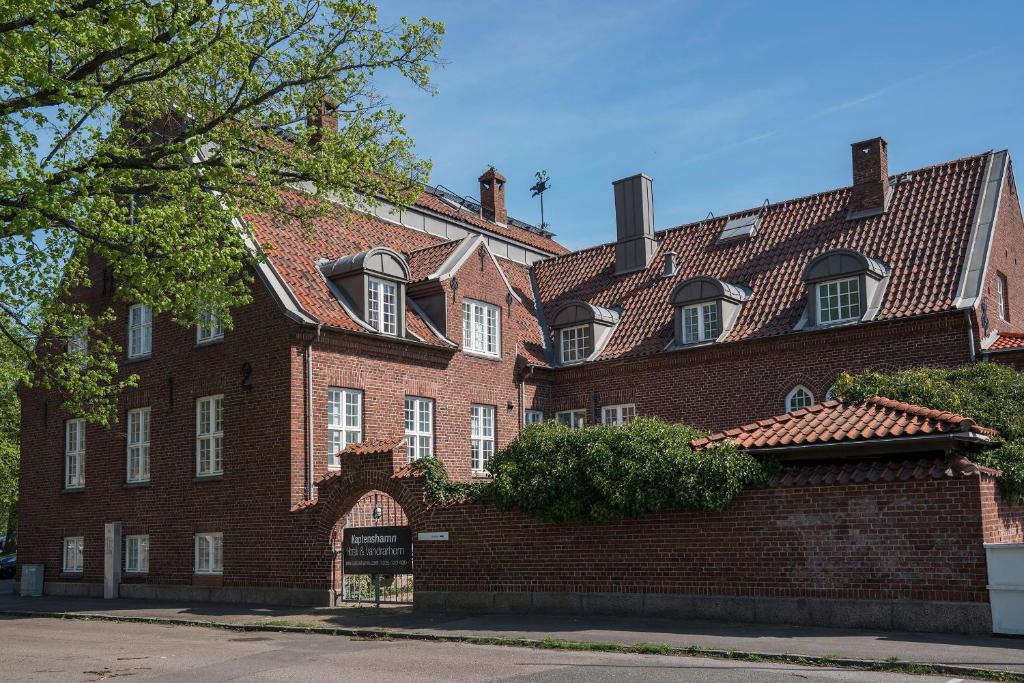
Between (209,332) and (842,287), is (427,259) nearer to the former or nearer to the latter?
(209,332)

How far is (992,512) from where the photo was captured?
13664mm

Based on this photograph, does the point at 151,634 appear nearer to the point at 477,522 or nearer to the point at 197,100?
the point at 477,522

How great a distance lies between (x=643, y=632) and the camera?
14336mm

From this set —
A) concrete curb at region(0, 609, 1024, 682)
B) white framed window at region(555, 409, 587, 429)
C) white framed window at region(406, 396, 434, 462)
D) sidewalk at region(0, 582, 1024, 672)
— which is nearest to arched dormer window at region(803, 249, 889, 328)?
white framed window at region(555, 409, 587, 429)

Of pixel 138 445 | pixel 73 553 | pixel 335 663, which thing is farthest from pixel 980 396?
pixel 73 553

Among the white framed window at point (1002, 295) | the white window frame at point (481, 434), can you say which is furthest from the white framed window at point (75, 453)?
the white framed window at point (1002, 295)

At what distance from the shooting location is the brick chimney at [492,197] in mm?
38625

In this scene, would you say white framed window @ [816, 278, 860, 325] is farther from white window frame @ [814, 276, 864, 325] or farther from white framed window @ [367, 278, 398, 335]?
white framed window @ [367, 278, 398, 335]

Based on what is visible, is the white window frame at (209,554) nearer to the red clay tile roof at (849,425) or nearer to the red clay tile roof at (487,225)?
the red clay tile roof at (849,425)

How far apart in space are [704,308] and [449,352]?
690 centimetres

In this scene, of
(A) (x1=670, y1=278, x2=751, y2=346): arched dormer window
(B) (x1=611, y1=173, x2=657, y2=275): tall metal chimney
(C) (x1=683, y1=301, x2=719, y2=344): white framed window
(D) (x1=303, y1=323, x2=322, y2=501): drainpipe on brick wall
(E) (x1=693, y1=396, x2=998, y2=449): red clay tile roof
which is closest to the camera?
(E) (x1=693, y1=396, x2=998, y2=449): red clay tile roof

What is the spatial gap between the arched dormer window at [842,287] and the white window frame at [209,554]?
1492cm

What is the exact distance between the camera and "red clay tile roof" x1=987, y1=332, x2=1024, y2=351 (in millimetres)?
22266

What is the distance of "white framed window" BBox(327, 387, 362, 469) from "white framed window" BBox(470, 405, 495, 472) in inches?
167
